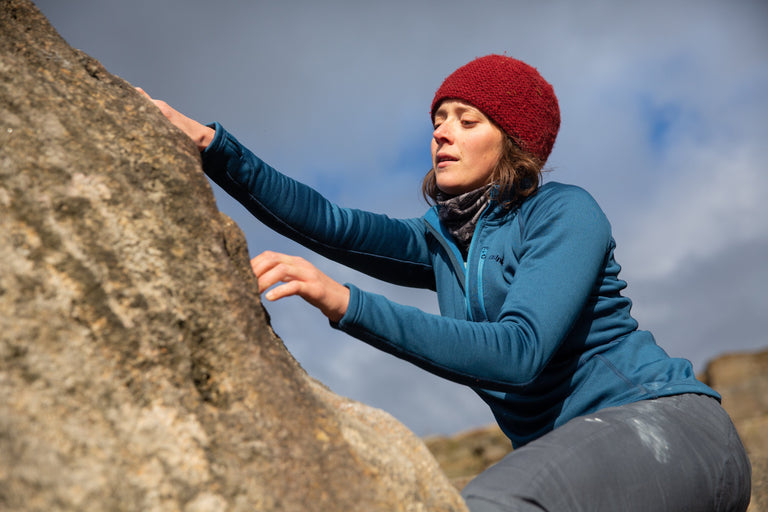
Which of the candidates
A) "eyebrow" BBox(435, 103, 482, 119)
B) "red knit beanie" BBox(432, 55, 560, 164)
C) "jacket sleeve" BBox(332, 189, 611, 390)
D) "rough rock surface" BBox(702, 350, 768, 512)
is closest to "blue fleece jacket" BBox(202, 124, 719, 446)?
"jacket sleeve" BBox(332, 189, 611, 390)

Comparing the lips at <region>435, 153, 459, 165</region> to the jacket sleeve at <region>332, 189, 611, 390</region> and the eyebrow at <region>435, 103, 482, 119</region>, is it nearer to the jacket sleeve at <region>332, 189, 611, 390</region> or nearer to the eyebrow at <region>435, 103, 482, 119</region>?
the eyebrow at <region>435, 103, 482, 119</region>

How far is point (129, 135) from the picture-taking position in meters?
2.40

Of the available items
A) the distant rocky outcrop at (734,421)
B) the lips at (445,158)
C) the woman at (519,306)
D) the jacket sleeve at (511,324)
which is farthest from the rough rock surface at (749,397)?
the lips at (445,158)

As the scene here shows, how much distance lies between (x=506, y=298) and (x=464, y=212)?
2.59 feet

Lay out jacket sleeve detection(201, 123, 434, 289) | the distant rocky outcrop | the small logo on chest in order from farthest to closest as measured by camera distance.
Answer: the distant rocky outcrop, jacket sleeve detection(201, 123, 434, 289), the small logo on chest

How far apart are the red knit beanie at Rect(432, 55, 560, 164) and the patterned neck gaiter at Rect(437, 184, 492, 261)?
402 millimetres

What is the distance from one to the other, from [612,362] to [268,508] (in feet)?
5.69

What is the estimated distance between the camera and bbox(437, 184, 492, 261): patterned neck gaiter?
3.47 metres

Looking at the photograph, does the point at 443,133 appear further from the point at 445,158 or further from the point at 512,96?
the point at 512,96

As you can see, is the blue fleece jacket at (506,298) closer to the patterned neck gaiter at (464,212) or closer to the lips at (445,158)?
the patterned neck gaiter at (464,212)

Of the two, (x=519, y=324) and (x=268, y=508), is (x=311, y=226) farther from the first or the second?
(x=268, y=508)

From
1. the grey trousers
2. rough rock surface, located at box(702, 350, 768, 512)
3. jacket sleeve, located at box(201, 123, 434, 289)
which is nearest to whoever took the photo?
the grey trousers

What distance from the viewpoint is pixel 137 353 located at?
1967mm

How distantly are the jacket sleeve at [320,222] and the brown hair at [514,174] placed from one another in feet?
2.23
